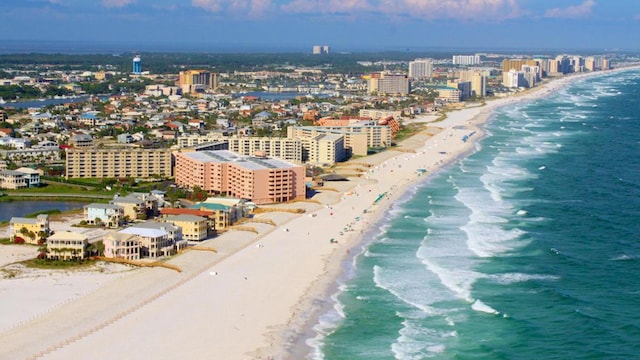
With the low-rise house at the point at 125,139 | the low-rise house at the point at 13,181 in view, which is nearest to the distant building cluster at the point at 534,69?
the low-rise house at the point at 125,139

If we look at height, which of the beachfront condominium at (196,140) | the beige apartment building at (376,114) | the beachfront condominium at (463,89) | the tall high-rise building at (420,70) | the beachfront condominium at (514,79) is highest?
the tall high-rise building at (420,70)

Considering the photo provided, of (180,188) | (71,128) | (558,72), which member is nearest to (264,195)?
(180,188)

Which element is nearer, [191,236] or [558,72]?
[191,236]

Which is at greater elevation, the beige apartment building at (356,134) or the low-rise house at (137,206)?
the beige apartment building at (356,134)

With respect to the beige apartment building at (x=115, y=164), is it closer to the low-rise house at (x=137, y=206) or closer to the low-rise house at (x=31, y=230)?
the low-rise house at (x=137, y=206)

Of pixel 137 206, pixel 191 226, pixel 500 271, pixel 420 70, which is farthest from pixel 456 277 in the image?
pixel 420 70

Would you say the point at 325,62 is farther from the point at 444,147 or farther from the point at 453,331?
the point at 453,331
